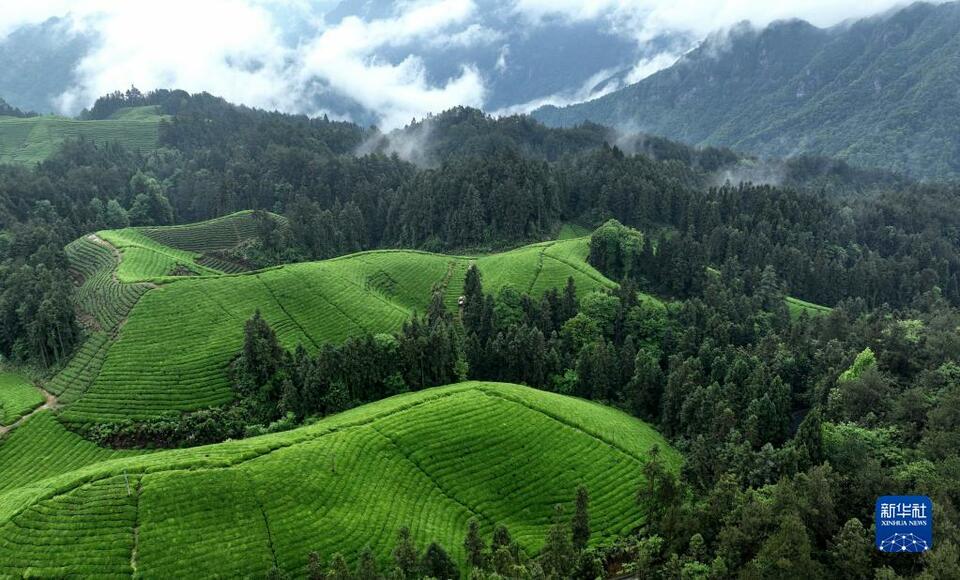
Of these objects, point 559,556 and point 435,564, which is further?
point 435,564

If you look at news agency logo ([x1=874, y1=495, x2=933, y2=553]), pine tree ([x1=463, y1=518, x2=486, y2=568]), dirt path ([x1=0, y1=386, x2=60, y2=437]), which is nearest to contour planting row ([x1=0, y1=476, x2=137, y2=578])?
pine tree ([x1=463, y1=518, x2=486, y2=568])

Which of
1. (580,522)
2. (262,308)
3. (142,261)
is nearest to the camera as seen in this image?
(580,522)

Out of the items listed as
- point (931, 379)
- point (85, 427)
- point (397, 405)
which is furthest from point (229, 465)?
point (931, 379)

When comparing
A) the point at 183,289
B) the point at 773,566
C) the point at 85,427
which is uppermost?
the point at 183,289

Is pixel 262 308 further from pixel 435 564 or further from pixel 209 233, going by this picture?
pixel 209 233

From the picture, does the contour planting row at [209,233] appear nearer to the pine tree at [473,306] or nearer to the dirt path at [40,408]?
the dirt path at [40,408]

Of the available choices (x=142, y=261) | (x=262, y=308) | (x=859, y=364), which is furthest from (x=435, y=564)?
(x=142, y=261)

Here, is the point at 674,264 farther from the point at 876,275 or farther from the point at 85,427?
the point at 85,427
